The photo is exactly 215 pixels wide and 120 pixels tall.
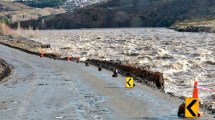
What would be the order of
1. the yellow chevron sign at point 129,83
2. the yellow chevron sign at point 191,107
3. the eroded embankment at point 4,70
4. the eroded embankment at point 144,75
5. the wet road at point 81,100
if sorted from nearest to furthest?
the yellow chevron sign at point 191,107 → the wet road at point 81,100 → the yellow chevron sign at point 129,83 → the eroded embankment at point 144,75 → the eroded embankment at point 4,70

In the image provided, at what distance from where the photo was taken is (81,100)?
75.9 feet

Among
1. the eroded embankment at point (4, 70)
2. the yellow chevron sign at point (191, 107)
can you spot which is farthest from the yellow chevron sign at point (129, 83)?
the eroded embankment at point (4, 70)

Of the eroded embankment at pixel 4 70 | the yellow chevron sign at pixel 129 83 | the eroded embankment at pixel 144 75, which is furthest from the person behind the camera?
the eroded embankment at pixel 4 70

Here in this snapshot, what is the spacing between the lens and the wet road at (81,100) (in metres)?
18.9

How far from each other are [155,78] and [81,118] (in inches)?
536

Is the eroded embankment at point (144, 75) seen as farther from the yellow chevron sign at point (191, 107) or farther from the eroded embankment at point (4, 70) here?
the yellow chevron sign at point (191, 107)

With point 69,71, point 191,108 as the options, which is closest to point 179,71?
point 69,71

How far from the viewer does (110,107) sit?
20.7 meters

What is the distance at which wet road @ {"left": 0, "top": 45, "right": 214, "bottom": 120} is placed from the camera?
18.9m

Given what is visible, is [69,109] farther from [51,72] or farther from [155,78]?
[51,72]

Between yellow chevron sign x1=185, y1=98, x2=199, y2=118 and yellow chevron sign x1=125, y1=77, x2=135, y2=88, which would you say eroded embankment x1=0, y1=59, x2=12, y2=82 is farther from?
yellow chevron sign x1=185, y1=98, x2=199, y2=118

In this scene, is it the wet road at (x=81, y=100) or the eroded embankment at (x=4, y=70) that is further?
the eroded embankment at (x=4, y=70)

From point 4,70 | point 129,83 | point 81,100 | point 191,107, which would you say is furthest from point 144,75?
point 4,70

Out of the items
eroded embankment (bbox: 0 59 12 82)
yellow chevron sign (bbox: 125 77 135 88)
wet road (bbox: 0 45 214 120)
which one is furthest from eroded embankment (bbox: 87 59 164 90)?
eroded embankment (bbox: 0 59 12 82)
